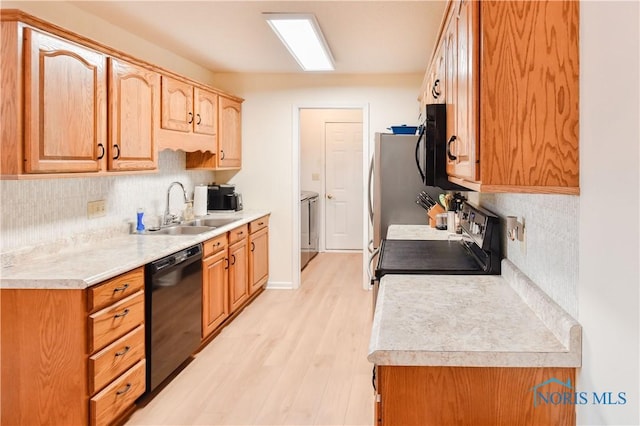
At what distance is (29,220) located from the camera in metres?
2.76

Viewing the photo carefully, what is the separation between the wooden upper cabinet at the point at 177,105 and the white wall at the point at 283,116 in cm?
143

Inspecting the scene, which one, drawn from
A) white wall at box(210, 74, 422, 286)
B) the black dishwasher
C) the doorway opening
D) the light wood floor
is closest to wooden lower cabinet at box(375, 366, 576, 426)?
the light wood floor

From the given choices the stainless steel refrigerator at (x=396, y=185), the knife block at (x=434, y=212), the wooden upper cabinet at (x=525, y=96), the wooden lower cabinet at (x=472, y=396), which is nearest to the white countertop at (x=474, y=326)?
the wooden lower cabinet at (x=472, y=396)

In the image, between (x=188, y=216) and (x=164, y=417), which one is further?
(x=188, y=216)

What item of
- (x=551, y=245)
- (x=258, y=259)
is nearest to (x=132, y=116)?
(x=258, y=259)

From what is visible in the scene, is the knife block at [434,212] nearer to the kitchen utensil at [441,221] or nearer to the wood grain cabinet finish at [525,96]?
the kitchen utensil at [441,221]

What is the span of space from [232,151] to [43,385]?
3.35 metres

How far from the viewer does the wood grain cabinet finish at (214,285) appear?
383 centimetres

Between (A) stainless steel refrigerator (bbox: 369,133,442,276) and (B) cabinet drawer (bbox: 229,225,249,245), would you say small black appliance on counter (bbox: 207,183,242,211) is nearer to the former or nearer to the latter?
(B) cabinet drawer (bbox: 229,225,249,245)

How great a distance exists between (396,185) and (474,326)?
2652mm

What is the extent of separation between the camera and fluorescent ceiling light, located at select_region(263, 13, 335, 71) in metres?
3.31

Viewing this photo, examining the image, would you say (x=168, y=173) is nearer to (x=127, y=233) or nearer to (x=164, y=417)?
(x=127, y=233)

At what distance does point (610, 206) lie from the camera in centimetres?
123

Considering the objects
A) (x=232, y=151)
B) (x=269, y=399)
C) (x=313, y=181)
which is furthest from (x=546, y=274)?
(x=313, y=181)
